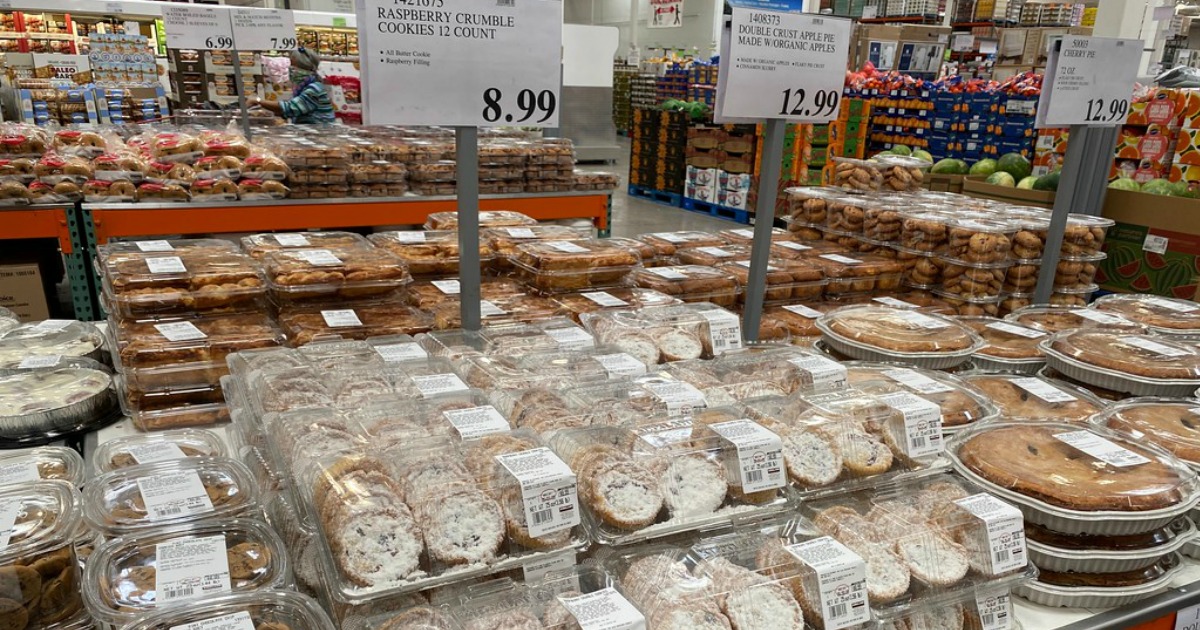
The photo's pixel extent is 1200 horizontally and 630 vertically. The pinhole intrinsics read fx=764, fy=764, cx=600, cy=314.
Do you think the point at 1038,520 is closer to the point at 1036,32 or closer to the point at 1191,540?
the point at 1191,540

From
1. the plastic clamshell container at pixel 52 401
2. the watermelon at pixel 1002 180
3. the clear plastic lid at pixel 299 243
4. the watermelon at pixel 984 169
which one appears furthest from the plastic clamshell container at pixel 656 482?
the watermelon at pixel 984 169

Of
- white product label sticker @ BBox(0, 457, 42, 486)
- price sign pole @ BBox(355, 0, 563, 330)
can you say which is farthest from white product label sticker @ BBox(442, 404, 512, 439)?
white product label sticker @ BBox(0, 457, 42, 486)

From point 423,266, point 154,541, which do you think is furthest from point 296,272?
point 154,541

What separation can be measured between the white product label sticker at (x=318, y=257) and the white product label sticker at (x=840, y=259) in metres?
1.61

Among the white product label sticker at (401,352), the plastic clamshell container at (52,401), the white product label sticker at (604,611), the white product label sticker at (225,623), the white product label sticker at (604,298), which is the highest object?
the white product label sticker at (401,352)

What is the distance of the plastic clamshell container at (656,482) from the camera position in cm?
111

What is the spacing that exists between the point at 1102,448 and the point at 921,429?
367 mm

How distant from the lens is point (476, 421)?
1.26 metres

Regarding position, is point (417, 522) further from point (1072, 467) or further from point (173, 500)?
point (1072, 467)

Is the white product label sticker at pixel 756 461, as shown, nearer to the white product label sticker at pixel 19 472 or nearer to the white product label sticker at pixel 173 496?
the white product label sticker at pixel 173 496

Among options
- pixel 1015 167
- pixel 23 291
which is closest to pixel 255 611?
pixel 23 291

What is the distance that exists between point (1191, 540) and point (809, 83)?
4.07 ft

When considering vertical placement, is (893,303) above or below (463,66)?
below

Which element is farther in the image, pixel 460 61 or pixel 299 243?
pixel 299 243
